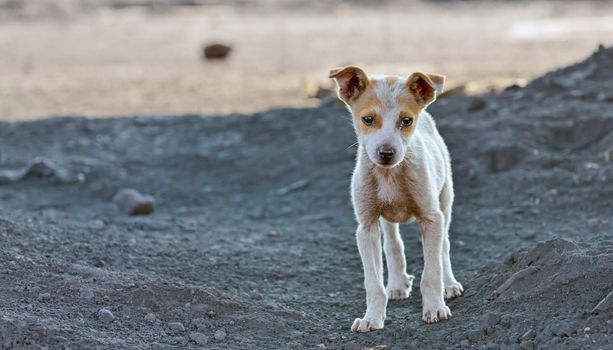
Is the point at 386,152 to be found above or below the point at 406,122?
below

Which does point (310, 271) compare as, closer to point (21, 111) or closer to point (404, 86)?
point (404, 86)

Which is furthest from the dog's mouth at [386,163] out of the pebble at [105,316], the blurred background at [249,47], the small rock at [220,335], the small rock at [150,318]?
the blurred background at [249,47]

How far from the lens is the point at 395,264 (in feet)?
25.3

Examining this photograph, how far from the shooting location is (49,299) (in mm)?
6918

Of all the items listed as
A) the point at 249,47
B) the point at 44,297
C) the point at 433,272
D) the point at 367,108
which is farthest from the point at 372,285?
the point at 249,47

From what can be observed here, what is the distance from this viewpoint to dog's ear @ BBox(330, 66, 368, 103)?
22.6 ft

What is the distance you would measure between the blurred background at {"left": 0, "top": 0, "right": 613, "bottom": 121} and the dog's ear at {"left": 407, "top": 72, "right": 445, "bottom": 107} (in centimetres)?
783

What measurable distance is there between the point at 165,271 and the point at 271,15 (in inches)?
1158

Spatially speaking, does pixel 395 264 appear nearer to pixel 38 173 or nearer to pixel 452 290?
pixel 452 290

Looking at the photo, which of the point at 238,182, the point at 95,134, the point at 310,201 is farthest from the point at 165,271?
the point at 95,134

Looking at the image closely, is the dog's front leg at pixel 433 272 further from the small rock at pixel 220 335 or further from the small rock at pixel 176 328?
the small rock at pixel 176 328

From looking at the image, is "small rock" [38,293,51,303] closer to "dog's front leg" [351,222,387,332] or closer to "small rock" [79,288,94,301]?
"small rock" [79,288,94,301]

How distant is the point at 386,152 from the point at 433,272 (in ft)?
3.05

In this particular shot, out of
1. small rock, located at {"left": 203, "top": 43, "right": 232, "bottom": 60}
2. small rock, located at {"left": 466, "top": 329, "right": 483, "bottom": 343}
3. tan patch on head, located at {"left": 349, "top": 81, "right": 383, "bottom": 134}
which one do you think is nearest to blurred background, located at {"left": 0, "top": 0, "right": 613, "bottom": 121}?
small rock, located at {"left": 203, "top": 43, "right": 232, "bottom": 60}
